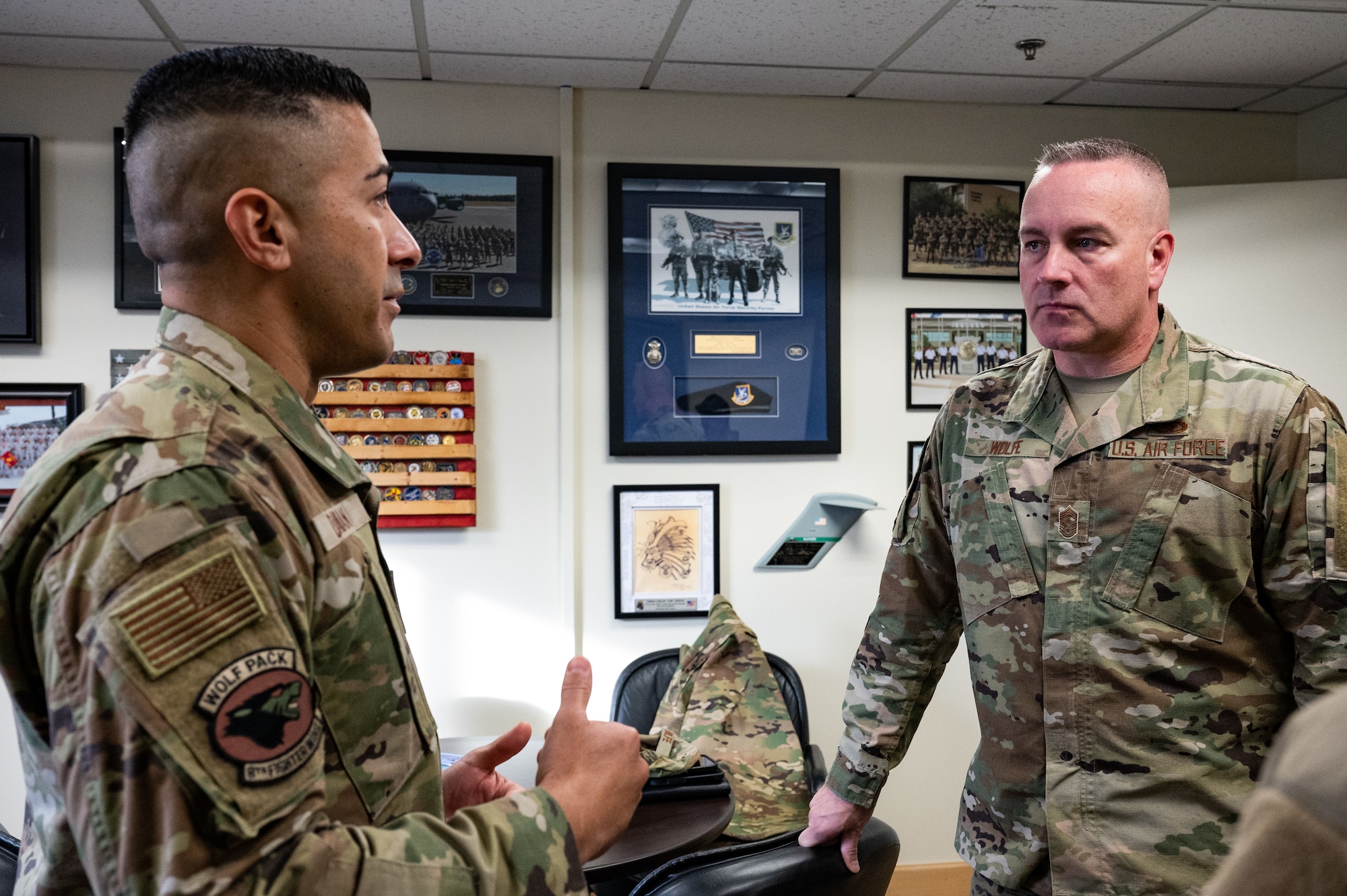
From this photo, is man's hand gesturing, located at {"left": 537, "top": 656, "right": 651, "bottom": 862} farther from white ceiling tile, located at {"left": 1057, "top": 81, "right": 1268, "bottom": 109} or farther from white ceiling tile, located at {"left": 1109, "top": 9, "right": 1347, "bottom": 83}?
white ceiling tile, located at {"left": 1057, "top": 81, "right": 1268, "bottom": 109}

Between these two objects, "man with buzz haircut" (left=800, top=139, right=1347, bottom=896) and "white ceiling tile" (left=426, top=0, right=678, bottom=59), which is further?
"white ceiling tile" (left=426, top=0, right=678, bottom=59)

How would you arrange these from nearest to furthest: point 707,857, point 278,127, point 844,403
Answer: point 278,127
point 707,857
point 844,403

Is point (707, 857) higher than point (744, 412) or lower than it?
lower

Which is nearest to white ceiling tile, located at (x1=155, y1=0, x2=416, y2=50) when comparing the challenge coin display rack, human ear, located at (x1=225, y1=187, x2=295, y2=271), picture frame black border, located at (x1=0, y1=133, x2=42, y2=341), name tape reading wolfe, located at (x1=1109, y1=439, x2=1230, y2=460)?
picture frame black border, located at (x1=0, y1=133, x2=42, y2=341)

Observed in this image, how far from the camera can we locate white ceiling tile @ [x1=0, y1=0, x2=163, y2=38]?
8.19ft

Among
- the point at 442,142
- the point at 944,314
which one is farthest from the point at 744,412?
the point at 442,142

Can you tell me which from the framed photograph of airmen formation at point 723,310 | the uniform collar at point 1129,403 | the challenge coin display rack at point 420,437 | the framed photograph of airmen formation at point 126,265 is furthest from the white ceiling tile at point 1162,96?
the framed photograph of airmen formation at point 126,265

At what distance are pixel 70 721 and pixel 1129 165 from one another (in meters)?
1.60

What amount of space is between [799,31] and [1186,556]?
1.89 m

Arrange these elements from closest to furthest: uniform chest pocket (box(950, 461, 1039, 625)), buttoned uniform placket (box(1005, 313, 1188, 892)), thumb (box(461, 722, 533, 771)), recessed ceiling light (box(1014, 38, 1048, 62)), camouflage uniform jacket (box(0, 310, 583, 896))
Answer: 1. camouflage uniform jacket (box(0, 310, 583, 896))
2. thumb (box(461, 722, 533, 771))
3. buttoned uniform placket (box(1005, 313, 1188, 892))
4. uniform chest pocket (box(950, 461, 1039, 625))
5. recessed ceiling light (box(1014, 38, 1048, 62))

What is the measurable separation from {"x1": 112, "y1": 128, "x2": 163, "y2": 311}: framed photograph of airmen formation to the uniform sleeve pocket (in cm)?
303

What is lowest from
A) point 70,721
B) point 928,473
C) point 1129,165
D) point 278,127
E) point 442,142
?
point 70,721

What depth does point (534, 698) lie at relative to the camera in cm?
318

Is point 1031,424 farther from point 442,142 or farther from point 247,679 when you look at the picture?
point 442,142
